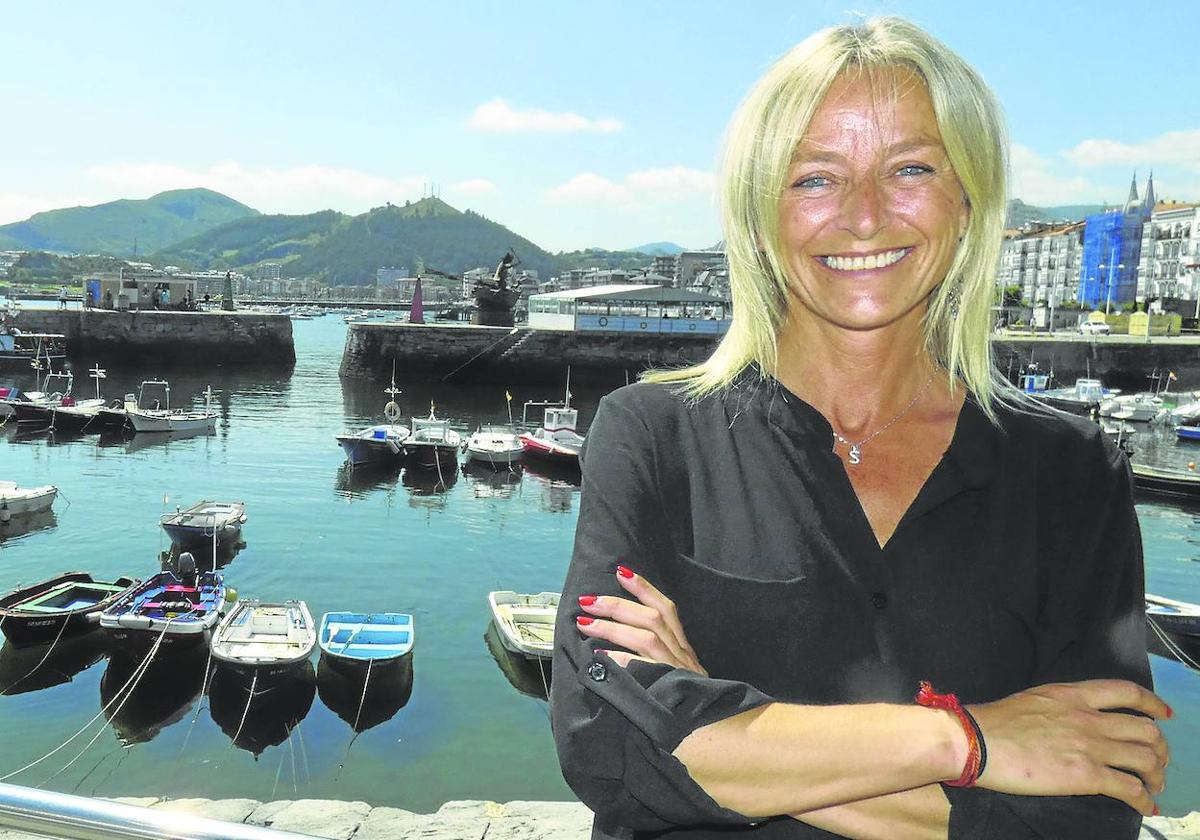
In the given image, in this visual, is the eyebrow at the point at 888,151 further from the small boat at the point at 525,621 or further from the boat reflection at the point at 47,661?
the boat reflection at the point at 47,661

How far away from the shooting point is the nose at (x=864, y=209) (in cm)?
172

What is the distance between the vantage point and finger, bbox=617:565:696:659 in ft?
5.06

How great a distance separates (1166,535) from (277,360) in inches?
2533

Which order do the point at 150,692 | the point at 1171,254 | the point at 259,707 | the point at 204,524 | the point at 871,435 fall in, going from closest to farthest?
the point at 871,435, the point at 259,707, the point at 150,692, the point at 204,524, the point at 1171,254

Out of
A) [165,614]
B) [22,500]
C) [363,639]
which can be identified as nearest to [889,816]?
[363,639]

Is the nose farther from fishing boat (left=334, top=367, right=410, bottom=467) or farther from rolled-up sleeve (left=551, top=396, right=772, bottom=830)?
fishing boat (left=334, top=367, right=410, bottom=467)

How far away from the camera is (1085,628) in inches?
64.0

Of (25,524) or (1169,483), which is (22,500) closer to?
(25,524)

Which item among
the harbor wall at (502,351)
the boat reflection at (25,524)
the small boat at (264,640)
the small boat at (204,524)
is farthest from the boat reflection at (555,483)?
the harbor wall at (502,351)

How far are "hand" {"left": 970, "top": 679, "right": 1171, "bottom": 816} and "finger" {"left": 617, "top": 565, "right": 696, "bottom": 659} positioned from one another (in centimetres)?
48

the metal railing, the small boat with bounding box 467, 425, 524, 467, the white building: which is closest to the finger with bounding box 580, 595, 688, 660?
the metal railing

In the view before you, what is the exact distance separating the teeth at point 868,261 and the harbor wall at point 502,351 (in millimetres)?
61772

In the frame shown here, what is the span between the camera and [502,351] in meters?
63.8

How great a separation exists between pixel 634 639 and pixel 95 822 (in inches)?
45.2
